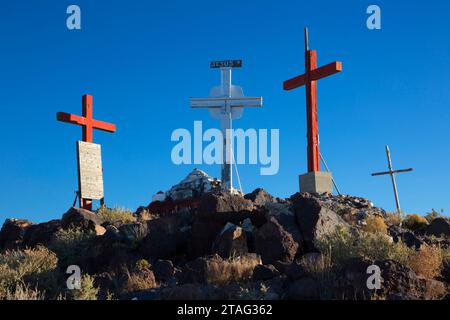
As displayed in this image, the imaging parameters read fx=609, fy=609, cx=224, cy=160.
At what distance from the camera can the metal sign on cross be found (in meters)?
24.9

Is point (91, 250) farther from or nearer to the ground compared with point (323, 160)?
nearer to the ground

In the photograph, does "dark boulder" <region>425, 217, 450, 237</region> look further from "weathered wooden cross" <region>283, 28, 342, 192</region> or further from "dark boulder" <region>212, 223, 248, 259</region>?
"dark boulder" <region>212, 223, 248, 259</region>

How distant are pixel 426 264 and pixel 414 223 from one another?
25.7ft

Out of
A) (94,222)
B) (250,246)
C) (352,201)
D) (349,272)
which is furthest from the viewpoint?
(352,201)

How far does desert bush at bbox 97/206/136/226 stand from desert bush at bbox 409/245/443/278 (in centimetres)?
893

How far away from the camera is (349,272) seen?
404 inches

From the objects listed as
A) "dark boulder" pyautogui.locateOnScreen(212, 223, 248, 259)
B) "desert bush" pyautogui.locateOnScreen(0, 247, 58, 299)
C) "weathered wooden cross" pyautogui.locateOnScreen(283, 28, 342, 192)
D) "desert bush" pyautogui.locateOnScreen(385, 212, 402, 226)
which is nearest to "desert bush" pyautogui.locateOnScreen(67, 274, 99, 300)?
"desert bush" pyautogui.locateOnScreen(0, 247, 58, 299)

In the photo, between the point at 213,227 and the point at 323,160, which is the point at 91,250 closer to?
the point at 213,227

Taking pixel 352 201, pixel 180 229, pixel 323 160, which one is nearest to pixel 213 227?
pixel 180 229

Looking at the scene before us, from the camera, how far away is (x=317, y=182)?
22703 mm

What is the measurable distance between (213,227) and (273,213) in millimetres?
1479

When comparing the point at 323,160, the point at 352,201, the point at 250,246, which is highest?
the point at 323,160
